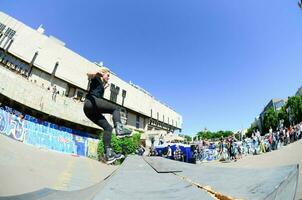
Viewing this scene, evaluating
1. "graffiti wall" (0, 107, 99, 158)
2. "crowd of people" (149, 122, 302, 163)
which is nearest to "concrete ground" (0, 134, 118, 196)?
"graffiti wall" (0, 107, 99, 158)

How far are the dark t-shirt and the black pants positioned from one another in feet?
0.20

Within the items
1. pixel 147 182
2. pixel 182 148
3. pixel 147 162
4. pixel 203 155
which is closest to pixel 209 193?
pixel 147 182

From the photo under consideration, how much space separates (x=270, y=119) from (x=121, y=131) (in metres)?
2.47

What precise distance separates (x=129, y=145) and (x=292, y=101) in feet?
8.50

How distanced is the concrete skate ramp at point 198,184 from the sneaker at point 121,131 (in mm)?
1510

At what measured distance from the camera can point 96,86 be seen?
321 cm

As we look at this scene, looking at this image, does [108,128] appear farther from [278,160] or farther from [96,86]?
[278,160]

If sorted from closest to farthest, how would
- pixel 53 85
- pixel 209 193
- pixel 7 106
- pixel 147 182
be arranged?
pixel 209 193 → pixel 147 182 → pixel 7 106 → pixel 53 85

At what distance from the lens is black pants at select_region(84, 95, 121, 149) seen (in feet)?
10.6

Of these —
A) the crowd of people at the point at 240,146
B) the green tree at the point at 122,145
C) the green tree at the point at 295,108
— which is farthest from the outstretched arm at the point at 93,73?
the green tree at the point at 295,108

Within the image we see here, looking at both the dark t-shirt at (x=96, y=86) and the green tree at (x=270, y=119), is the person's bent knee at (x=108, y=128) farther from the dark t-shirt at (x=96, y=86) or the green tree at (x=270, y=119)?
the green tree at (x=270, y=119)

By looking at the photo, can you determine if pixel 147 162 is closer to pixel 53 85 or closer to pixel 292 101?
pixel 292 101

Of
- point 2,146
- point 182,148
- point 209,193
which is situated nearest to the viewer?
point 209,193

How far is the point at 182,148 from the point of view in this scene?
405cm
